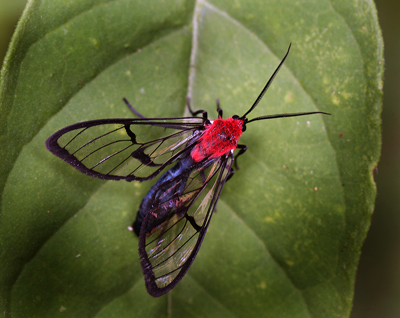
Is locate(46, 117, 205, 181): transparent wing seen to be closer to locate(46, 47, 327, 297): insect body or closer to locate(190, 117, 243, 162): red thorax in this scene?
locate(46, 47, 327, 297): insect body

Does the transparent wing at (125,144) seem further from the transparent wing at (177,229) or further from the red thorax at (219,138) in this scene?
the transparent wing at (177,229)

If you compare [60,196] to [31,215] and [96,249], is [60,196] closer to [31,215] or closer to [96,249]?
[31,215]

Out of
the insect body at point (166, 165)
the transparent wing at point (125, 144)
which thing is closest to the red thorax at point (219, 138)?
the insect body at point (166, 165)

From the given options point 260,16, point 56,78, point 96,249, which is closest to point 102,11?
point 56,78

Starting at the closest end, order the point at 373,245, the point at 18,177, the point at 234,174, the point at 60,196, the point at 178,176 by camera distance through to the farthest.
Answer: the point at 18,177, the point at 60,196, the point at 178,176, the point at 234,174, the point at 373,245

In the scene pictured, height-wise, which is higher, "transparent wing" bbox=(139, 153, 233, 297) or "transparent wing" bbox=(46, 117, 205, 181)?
"transparent wing" bbox=(46, 117, 205, 181)

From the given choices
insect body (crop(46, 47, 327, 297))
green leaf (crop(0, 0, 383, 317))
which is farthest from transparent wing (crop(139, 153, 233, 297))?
green leaf (crop(0, 0, 383, 317))
